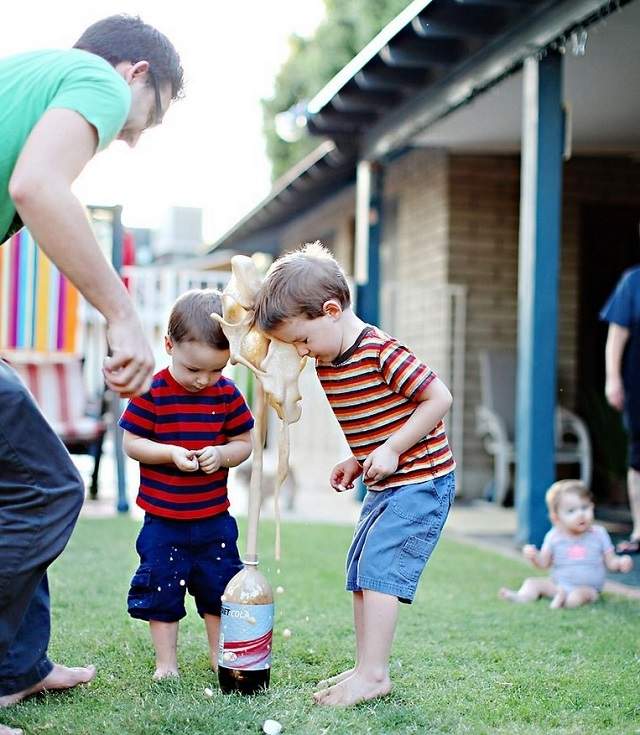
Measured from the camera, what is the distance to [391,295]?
9.36 metres

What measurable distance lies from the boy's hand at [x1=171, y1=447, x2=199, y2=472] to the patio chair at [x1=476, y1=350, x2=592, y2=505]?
5.48 metres

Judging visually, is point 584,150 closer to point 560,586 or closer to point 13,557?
point 560,586

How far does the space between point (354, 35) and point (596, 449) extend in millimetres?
18202

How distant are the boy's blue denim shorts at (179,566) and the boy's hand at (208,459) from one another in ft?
0.58

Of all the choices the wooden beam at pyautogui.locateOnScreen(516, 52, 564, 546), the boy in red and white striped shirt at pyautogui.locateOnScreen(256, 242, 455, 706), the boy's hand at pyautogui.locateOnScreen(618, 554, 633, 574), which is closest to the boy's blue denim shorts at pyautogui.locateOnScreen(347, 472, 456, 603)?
the boy in red and white striped shirt at pyautogui.locateOnScreen(256, 242, 455, 706)

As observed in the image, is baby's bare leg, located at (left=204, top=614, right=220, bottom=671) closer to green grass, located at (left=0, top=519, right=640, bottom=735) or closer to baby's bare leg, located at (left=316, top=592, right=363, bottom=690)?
green grass, located at (left=0, top=519, right=640, bottom=735)

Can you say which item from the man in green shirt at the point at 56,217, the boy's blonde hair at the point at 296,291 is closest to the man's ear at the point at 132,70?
the man in green shirt at the point at 56,217

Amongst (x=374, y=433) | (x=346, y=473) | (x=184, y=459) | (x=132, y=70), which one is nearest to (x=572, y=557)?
(x=346, y=473)

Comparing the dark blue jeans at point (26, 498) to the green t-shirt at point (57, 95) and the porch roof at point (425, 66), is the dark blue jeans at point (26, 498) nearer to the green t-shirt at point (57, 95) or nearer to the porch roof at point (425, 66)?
the green t-shirt at point (57, 95)

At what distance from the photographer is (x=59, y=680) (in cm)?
269

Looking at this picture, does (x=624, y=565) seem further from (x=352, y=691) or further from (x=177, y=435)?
(x=177, y=435)

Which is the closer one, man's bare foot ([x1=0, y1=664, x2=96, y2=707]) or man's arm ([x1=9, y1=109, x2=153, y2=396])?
man's arm ([x1=9, y1=109, x2=153, y2=396])

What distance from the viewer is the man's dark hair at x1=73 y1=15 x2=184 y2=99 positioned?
2.21 meters

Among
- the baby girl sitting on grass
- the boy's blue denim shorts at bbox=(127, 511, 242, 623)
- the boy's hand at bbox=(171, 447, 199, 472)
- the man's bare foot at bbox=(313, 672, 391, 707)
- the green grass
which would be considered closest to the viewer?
the green grass
